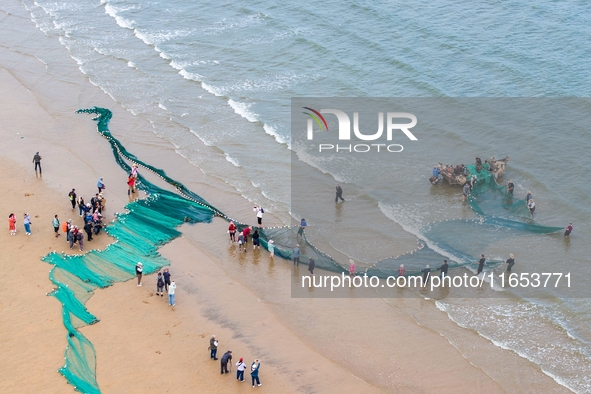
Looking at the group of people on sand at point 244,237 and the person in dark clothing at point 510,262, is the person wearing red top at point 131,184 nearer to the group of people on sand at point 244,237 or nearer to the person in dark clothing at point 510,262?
the group of people on sand at point 244,237

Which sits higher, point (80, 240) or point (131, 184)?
point (131, 184)

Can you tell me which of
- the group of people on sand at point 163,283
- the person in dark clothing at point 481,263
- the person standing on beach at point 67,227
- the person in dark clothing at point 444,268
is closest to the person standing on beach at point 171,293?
the group of people on sand at point 163,283

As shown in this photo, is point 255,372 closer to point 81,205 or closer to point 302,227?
point 302,227

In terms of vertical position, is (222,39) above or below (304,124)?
above

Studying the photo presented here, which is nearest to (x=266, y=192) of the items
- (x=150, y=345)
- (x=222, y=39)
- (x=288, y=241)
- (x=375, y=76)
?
(x=288, y=241)

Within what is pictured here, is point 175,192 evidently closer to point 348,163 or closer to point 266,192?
point 266,192

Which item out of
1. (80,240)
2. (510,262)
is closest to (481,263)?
(510,262)

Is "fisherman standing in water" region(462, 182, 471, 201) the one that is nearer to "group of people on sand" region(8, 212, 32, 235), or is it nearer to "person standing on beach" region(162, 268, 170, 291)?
"person standing on beach" region(162, 268, 170, 291)
